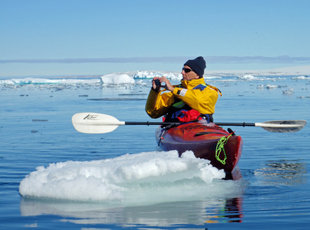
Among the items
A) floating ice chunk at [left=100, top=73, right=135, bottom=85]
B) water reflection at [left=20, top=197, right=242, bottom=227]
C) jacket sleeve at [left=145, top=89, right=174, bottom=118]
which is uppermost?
jacket sleeve at [left=145, top=89, right=174, bottom=118]

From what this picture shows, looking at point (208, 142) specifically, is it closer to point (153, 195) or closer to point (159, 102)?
point (159, 102)

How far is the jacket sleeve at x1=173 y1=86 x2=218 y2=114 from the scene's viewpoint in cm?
608

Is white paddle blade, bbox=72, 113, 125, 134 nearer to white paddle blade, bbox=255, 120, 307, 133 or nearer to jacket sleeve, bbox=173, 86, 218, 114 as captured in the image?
jacket sleeve, bbox=173, 86, 218, 114

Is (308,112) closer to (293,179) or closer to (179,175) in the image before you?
(293,179)

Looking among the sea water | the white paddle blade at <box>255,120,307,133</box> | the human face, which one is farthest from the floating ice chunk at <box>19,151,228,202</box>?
the white paddle blade at <box>255,120,307,133</box>

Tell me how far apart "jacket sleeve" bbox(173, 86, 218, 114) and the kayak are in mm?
191

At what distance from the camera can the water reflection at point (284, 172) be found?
5.70 m

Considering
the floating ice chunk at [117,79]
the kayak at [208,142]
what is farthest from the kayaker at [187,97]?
the floating ice chunk at [117,79]

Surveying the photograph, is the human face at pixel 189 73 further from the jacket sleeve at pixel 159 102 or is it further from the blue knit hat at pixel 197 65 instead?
the jacket sleeve at pixel 159 102

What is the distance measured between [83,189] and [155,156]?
0.84m

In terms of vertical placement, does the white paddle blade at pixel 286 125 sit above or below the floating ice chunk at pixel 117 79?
above

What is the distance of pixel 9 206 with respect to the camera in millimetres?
4488

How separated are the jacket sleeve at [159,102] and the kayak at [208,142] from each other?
1.09ft

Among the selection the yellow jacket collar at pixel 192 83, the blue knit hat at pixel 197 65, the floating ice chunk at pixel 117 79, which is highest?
the blue knit hat at pixel 197 65
